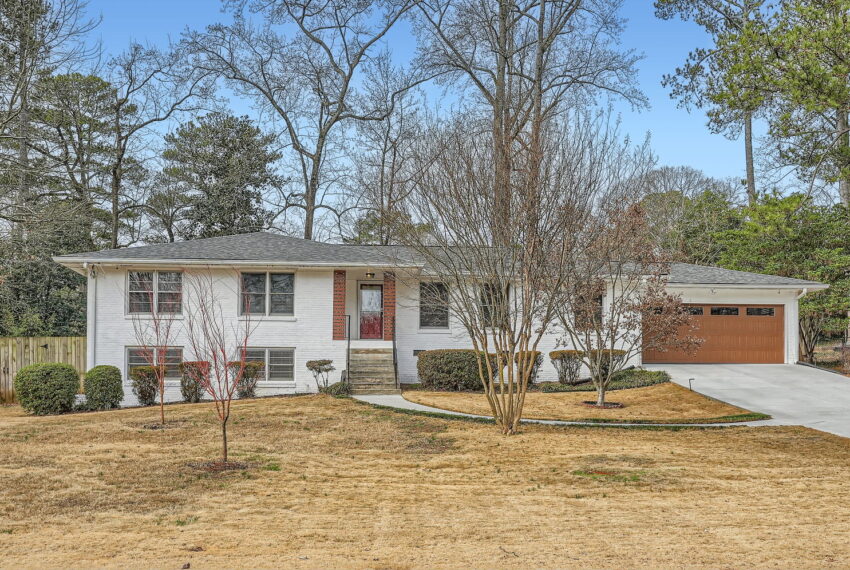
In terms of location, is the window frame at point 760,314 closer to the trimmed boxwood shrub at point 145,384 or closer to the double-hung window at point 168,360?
the double-hung window at point 168,360

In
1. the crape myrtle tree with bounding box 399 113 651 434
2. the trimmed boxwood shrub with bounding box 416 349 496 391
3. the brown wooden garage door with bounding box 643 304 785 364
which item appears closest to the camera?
the crape myrtle tree with bounding box 399 113 651 434

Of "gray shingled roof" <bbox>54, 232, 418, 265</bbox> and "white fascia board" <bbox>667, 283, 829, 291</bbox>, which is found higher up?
"gray shingled roof" <bbox>54, 232, 418, 265</bbox>

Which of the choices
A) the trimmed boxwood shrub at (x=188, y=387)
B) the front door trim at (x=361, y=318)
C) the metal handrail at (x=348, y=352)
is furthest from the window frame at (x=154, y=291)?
the front door trim at (x=361, y=318)

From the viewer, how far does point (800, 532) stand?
247 inches

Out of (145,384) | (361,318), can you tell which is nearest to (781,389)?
(361,318)

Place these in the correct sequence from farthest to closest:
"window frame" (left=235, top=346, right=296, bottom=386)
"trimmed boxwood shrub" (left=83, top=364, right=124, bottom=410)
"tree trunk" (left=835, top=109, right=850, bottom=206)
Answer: "window frame" (left=235, top=346, right=296, bottom=386)
"trimmed boxwood shrub" (left=83, top=364, right=124, bottom=410)
"tree trunk" (left=835, top=109, right=850, bottom=206)

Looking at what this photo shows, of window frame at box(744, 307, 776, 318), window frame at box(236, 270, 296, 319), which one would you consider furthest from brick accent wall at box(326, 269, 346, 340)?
window frame at box(744, 307, 776, 318)

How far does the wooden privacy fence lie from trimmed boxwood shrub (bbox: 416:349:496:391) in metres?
9.62

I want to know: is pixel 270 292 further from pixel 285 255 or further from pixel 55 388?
pixel 55 388

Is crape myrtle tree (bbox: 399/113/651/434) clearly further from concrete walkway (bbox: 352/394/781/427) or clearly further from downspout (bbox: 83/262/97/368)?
downspout (bbox: 83/262/97/368)

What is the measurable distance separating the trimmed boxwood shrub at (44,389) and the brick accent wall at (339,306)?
6.59 meters

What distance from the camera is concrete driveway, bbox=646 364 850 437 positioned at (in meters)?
13.5

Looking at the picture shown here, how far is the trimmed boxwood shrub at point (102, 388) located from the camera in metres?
15.9

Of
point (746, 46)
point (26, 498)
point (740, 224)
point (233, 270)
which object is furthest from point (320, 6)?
point (26, 498)
